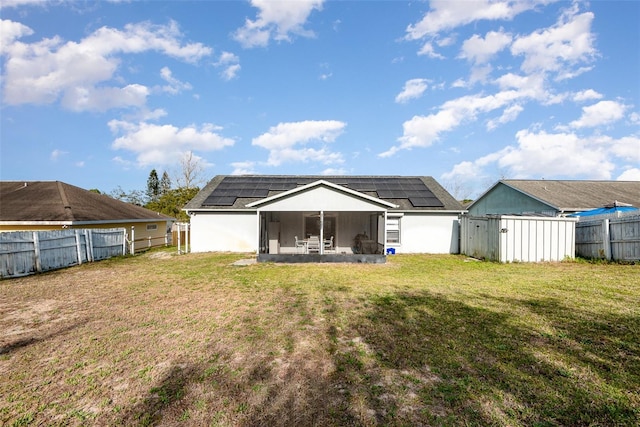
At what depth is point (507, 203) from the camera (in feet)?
67.1

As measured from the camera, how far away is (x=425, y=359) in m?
3.97

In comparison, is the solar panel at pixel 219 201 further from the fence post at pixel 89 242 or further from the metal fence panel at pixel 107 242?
the fence post at pixel 89 242

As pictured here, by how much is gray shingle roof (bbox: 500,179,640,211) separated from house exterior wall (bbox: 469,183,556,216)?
0.42 metres

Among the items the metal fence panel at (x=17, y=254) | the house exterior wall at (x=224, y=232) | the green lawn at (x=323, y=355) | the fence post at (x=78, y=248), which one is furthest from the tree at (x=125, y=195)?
the green lawn at (x=323, y=355)

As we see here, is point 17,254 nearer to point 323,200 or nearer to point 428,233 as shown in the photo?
point 323,200

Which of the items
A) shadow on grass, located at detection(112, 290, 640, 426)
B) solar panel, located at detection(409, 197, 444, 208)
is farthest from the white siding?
shadow on grass, located at detection(112, 290, 640, 426)

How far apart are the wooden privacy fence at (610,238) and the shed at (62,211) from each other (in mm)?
22257

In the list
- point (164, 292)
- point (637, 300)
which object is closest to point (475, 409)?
point (637, 300)

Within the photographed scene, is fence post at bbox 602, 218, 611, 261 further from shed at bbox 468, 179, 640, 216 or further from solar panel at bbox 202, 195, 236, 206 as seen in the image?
solar panel at bbox 202, 195, 236, 206

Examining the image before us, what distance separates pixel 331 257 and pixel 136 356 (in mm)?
9030

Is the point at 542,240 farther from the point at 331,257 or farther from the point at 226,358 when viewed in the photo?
the point at 226,358

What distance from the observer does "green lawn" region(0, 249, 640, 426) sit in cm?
297

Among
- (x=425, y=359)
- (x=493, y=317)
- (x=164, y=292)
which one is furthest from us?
(x=164, y=292)

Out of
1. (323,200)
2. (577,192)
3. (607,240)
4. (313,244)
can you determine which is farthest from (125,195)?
(577,192)
